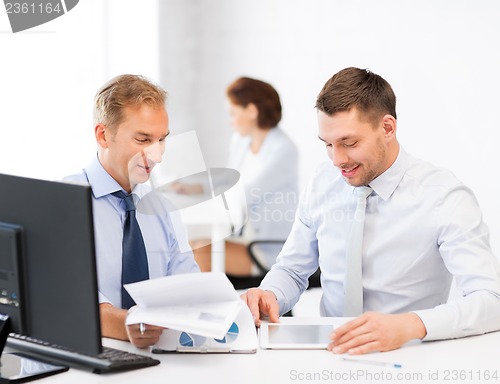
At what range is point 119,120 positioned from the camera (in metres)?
2.07

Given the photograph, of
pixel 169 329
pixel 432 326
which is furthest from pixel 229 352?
pixel 432 326

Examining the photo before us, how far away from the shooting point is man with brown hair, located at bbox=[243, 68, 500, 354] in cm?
199

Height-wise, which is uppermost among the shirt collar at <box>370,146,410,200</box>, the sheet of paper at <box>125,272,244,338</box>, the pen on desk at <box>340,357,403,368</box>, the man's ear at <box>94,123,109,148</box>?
the man's ear at <box>94,123,109,148</box>

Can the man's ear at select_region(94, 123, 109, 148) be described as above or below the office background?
below

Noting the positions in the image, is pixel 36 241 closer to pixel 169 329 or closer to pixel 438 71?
pixel 169 329

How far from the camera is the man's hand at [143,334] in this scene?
1.68 m

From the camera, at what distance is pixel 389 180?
6.89 ft

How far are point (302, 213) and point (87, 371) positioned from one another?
0.94 m

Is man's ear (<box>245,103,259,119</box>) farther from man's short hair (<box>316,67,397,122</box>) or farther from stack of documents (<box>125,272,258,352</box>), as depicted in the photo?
stack of documents (<box>125,272,258,352</box>)

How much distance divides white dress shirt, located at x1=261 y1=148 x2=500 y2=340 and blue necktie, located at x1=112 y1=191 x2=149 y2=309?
37cm

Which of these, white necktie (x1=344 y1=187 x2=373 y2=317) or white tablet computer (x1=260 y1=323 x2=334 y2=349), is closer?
white tablet computer (x1=260 y1=323 x2=334 y2=349)

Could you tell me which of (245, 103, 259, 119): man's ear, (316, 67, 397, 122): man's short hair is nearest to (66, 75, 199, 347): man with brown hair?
(316, 67, 397, 122): man's short hair

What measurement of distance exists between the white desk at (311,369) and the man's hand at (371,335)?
22 mm

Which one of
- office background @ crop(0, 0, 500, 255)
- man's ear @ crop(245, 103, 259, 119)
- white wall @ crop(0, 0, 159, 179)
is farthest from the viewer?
man's ear @ crop(245, 103, 259, 119)
